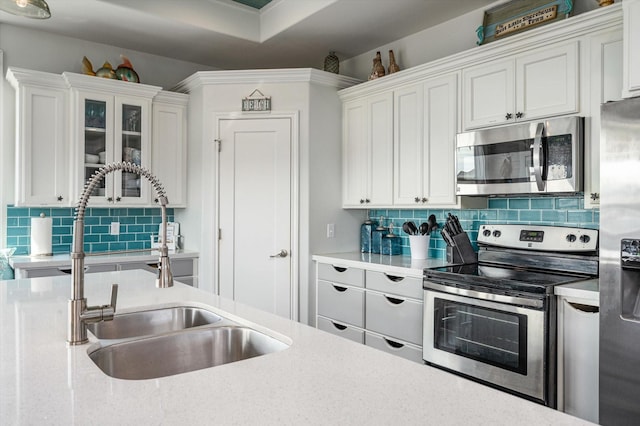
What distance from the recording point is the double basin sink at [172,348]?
1376mm

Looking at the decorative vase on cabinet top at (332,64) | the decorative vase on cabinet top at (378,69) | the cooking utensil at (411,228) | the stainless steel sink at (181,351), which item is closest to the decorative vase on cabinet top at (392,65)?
the decorative vase on cabinet top at (378,69)

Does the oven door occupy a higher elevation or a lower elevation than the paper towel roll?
lower

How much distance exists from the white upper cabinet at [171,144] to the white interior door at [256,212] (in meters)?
0.50

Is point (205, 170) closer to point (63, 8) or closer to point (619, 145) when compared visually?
point (63, 8)

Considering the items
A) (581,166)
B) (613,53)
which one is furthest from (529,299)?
(613,53)

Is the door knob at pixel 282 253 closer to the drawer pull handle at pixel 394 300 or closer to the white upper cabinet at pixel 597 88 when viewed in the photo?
the drawer pull handle at pixel 394 300

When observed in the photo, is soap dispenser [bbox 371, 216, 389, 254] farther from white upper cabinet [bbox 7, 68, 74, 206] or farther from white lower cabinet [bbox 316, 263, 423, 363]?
white upper cabinet [bbox 7, 68, 74, 206]

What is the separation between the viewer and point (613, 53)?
90.8 inches

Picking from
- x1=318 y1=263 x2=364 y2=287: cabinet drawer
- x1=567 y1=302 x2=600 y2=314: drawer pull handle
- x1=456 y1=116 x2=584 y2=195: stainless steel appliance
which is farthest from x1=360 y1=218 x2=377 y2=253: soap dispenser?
x1=567 y1=302 x2=600 y2=314: drawer pull handle

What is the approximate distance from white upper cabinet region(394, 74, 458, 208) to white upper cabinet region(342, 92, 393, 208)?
0.08 m

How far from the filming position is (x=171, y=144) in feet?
13.5

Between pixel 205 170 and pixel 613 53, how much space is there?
2.93 meters

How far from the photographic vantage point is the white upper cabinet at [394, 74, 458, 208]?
3109 mm

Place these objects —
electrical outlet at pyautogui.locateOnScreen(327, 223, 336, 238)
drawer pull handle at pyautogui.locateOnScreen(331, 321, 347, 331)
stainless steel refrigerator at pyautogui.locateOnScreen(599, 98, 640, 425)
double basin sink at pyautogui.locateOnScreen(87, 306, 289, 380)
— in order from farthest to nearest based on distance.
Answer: electrical outlet at pyautogui.locateOnScreen(327, 223, 336, 238) → drawer pull handle at pyautogui.locateOnScreen(331, 321, 347, 331) → stainless steel refrigerator at pyautogui.locateOnScreen(599, 98, 640, 425) → double basin sink at pyautogui.locateOnScreen(87, 306, 289, 380)
